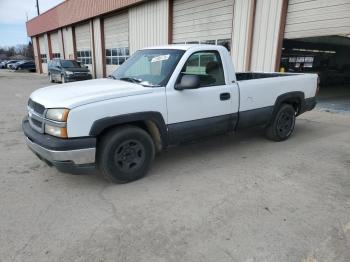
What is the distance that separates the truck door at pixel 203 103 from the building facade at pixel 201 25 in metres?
5.63

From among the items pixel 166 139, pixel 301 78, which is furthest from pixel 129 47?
pixel 166 139

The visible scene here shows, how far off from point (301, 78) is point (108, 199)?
4.60 meters

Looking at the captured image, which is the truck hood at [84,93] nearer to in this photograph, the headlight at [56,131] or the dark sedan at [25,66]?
the headlight at [56,131]

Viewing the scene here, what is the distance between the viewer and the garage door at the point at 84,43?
78.6ft

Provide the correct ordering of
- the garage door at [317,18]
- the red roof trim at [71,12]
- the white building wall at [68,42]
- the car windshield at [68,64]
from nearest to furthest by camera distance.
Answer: the garage door at [317,18]
the red roof trim at [71,12]
the car windshield at [68,64]
the white building wall at [68,42]

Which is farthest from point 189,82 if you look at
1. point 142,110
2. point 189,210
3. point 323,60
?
point 323,60

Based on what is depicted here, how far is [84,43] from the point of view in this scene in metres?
24.8

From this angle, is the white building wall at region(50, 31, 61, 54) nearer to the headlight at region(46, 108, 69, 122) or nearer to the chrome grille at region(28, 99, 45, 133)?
the chrome grille at region(28, 99, 45, 133)

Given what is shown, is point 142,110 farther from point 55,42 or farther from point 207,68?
point 55,42

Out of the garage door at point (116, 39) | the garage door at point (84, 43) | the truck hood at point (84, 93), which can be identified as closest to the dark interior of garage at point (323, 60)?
the garage door at point (116, 39)

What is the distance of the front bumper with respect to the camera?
3405 mm

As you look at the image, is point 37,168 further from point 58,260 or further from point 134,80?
point 58,260

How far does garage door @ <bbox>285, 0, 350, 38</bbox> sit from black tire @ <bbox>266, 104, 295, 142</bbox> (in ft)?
13.2

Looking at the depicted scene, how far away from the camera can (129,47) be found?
18.5m
